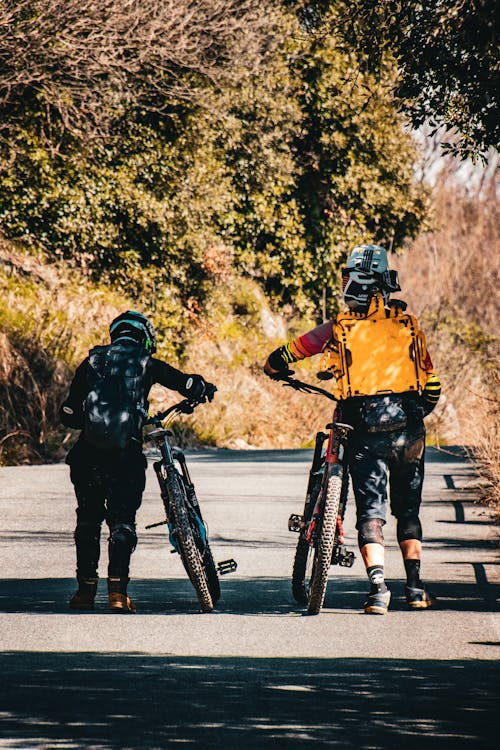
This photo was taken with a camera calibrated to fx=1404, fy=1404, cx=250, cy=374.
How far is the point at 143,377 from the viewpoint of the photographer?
8227mm

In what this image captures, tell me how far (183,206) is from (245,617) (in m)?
19.0

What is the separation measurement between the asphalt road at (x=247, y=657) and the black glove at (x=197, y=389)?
1.24 metres

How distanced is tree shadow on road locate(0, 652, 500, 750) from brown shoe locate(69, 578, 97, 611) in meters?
1.35

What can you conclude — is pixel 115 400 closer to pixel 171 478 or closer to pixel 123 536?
pixel 171 478

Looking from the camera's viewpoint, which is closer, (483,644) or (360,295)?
(483,644)

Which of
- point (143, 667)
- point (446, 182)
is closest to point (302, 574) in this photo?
point (143, 667)

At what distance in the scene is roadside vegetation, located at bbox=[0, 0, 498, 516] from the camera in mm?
21859

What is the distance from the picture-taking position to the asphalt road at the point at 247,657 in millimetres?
5348

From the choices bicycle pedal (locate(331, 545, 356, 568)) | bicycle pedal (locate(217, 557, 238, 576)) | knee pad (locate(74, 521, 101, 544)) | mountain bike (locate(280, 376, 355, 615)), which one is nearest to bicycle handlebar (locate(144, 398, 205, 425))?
mountain bike (locate(280, 376, 355, 615))

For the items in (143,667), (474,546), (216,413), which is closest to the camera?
(143,667)

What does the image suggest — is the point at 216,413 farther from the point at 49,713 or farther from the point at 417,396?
the point at 49,713

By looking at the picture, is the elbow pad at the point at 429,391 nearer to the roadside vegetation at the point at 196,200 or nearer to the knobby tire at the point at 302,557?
the knobby tire at the point at 302,557

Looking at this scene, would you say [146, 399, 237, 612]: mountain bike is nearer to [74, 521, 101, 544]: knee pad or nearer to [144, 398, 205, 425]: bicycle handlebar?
[144, 398, 205, 425]: bicycle handlebar

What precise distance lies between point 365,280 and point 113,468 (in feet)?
6.00
